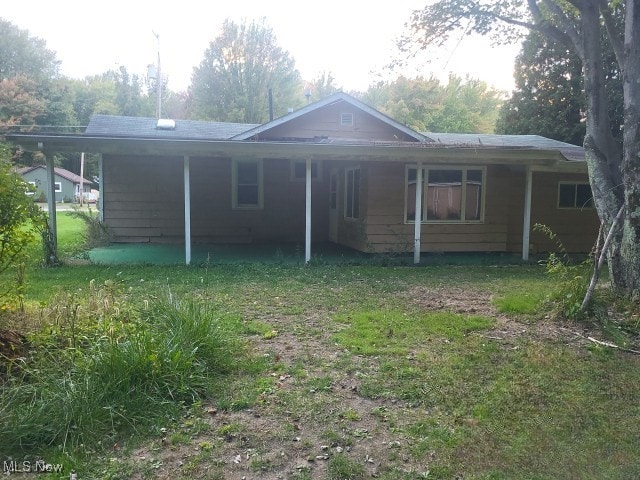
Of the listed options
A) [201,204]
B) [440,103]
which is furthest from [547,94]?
[201,204]

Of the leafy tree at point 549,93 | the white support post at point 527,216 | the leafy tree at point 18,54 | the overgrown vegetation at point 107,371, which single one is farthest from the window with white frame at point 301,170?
the leafy tree at point 18,54

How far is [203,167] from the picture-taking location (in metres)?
13.8

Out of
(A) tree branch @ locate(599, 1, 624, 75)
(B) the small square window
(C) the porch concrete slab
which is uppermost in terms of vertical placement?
(A) tree branch @ locate(599, 1, 624, 75)

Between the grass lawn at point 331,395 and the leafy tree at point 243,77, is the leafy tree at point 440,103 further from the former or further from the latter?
the grass lawn at point 331,395

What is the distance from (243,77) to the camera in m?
40.3

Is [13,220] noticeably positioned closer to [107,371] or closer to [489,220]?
[107,371]

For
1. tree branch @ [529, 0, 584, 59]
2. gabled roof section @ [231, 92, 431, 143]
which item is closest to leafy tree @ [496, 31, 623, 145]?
gabled roof section @ [231, 92, 431, 143]

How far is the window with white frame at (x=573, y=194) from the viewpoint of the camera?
1286 centimetres

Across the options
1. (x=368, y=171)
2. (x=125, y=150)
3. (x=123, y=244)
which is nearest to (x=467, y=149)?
(x=368, y=171)

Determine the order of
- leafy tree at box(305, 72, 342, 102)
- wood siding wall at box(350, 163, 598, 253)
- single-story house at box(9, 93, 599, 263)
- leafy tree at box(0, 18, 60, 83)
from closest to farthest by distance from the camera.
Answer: single-story house at box(9, 93, 599, 263)
wood siding wall at box(350, 163, 598, 253)
leafy tree at box(305, 72, 342, 102)
leafy tree at box(0, 18, 60, 83)

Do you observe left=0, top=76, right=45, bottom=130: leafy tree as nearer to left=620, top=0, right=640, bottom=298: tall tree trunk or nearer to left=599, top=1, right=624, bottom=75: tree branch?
left=599, top=1, right=624, bottom=75: tree branch

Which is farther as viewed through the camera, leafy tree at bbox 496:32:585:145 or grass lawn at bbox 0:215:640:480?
leafy tree at bbox 496:32:585:145

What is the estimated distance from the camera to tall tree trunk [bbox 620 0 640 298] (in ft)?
20.8

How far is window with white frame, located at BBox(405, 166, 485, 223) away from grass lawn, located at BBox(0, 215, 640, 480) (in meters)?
5.83
